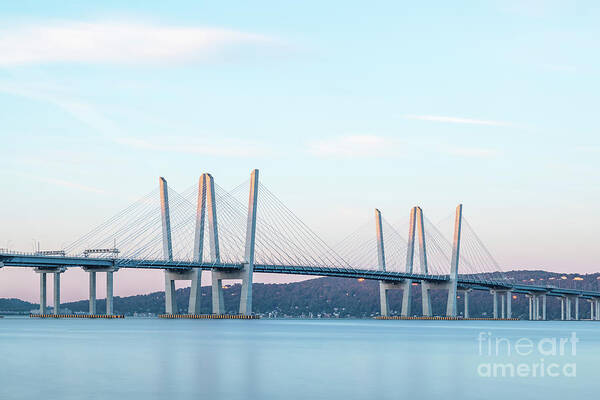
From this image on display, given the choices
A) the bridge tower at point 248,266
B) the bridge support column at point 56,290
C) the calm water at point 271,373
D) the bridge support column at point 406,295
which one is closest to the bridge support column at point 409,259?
the bridge support column at point 406,295

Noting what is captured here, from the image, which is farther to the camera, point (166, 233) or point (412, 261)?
point (412, 261)

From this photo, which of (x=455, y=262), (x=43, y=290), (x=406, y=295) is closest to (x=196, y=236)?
(x=43, y=290)

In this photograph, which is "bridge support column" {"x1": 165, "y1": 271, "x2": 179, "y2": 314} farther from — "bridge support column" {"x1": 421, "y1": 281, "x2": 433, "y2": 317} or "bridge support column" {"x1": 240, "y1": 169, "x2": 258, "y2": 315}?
"bridge support column" {"x1": 421, "y1": 281, "x2": 433, "y2": 317}

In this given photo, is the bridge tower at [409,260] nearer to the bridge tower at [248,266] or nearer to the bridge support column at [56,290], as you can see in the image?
the bridge tower at [248,266]

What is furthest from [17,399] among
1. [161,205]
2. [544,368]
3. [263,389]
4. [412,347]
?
[161,205]

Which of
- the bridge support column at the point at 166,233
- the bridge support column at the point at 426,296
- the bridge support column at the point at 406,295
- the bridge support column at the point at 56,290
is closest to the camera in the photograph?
the bridge support column at the point at 166,233

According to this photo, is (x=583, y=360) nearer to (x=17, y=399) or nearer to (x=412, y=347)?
(x=412, y=347)

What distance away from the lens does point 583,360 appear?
44250mm

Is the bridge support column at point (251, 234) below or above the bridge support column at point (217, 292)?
above

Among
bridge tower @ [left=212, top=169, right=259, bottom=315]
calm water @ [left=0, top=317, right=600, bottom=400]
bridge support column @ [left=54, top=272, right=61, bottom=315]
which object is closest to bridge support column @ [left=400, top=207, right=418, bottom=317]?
bridge tower @ [left=212, top=169, right=259, bottom=315]

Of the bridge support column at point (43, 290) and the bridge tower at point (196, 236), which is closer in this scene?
the bridge tower at point (196, 236)

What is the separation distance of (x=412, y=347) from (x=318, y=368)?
1900 cm

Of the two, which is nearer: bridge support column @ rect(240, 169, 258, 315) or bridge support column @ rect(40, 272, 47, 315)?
bridge support column @ rect(240, 169, 258, 315)

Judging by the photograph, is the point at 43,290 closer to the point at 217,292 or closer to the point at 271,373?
the point at 217,292
